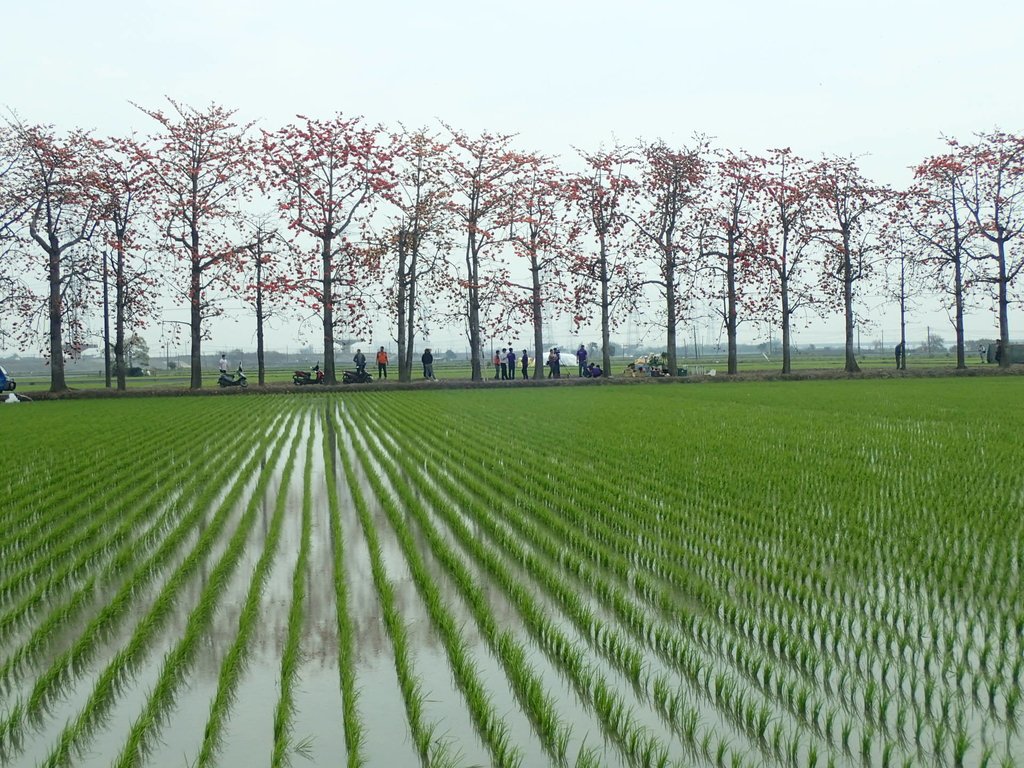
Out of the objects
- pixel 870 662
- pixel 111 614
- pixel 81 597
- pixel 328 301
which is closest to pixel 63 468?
pixel 81 597

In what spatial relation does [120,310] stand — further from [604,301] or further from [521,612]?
[521,612]

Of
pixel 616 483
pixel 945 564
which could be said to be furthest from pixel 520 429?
pixel 945 564

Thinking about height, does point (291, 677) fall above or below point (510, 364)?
below

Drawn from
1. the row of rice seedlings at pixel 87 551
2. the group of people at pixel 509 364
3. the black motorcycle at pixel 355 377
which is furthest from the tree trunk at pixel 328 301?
the row of rice seedlings at pixel 87 551

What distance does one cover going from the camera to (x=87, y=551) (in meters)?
7.16

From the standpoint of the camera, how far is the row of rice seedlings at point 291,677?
12.2 feet

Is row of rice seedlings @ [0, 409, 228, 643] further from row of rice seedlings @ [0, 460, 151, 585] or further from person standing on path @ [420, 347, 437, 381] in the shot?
person standing on path @ [420, 347, 437, 381]

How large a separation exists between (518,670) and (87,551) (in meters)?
4.12

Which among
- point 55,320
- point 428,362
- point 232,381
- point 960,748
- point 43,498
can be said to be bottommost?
point 960,748

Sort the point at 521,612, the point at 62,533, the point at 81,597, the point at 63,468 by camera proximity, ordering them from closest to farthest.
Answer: the point at 521,612 → the point at 81,597 → the point at 62,533 → the point at 63,468

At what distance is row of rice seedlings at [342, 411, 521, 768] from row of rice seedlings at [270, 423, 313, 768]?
2.25ft

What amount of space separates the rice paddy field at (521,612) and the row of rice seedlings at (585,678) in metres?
0.02

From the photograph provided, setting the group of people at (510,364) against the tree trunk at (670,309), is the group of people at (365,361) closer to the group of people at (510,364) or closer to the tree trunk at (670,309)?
the group of people at (510,364)

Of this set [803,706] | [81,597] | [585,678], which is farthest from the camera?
[81,597]
